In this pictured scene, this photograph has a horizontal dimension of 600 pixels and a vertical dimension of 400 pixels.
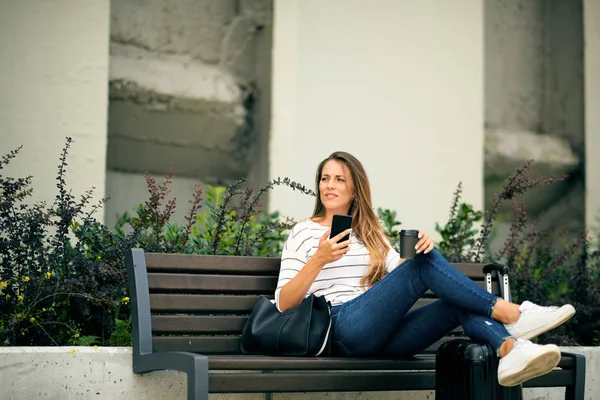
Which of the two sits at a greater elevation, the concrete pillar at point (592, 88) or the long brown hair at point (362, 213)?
the concrete pillar at point (592, 88)

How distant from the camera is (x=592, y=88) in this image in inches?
270

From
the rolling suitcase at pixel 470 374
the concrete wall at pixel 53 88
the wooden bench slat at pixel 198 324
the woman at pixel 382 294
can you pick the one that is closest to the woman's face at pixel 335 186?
the woman at pixel 382 294

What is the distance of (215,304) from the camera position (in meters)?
3.43

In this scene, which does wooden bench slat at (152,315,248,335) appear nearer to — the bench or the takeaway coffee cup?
the bench

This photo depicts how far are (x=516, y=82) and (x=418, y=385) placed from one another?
15.1 feet

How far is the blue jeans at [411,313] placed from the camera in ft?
10.2

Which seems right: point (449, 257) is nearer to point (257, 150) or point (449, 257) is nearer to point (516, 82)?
point (257, 150)

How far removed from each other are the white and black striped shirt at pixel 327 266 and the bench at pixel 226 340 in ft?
0.51

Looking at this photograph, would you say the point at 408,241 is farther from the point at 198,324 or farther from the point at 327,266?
the point at 198,324

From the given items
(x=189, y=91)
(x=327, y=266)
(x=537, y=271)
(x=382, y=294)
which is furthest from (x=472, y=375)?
(x=189, y=91)

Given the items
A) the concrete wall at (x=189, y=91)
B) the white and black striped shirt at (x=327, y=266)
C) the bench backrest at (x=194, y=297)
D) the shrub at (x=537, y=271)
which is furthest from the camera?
the concrete wall at (x=189, y=91)

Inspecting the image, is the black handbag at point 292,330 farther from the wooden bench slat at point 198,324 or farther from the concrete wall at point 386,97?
the concrete wall at point 386,97

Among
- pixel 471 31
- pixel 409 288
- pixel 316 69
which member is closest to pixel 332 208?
pixel 409 288

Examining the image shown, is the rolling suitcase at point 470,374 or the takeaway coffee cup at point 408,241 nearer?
the rolling suitcase at point 470,374
